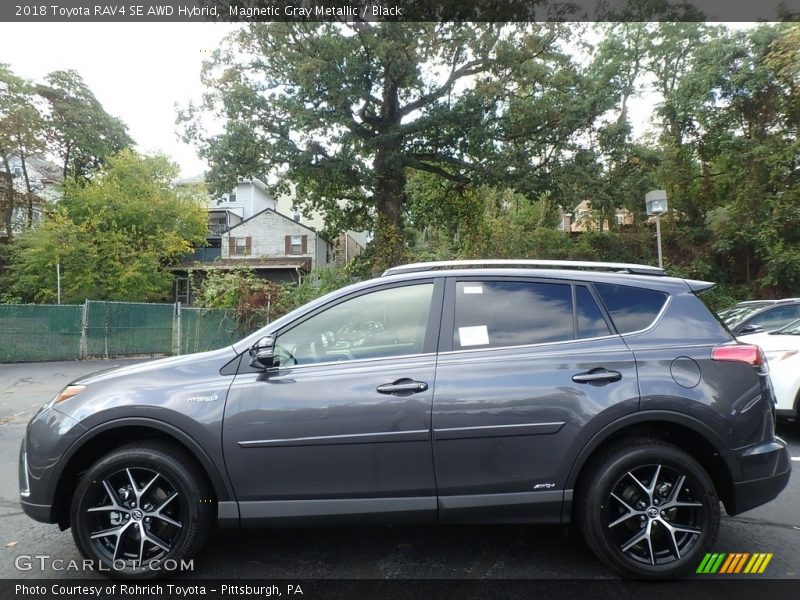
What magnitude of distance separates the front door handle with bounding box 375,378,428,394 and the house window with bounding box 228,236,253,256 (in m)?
40.2

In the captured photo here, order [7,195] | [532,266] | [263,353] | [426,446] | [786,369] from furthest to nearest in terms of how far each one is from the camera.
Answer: [7,195] < [786,369] < [532,266] < [263,353] < [426,446]

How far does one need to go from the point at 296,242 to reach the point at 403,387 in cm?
4015

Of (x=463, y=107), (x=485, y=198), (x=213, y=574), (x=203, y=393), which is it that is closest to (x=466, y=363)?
(x=203, y=393)

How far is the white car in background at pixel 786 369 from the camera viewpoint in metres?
6.09

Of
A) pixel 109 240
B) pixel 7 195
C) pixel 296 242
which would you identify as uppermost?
Result: pixel 7 195

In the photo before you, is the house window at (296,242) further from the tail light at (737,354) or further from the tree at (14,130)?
the tail light at (737,354)

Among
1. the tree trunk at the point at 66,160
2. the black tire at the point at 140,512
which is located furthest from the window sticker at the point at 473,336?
the tree trunk at the point at 66,160

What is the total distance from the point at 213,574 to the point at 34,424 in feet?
4.60

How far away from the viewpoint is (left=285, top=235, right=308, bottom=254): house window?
4200cm

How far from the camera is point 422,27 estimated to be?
18.3 meters

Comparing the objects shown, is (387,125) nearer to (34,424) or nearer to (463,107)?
(463,107)

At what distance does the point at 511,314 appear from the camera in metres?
3.38

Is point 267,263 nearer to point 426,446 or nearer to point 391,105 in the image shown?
point 391,105

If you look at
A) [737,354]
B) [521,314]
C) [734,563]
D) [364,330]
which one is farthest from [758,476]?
[364,330]
